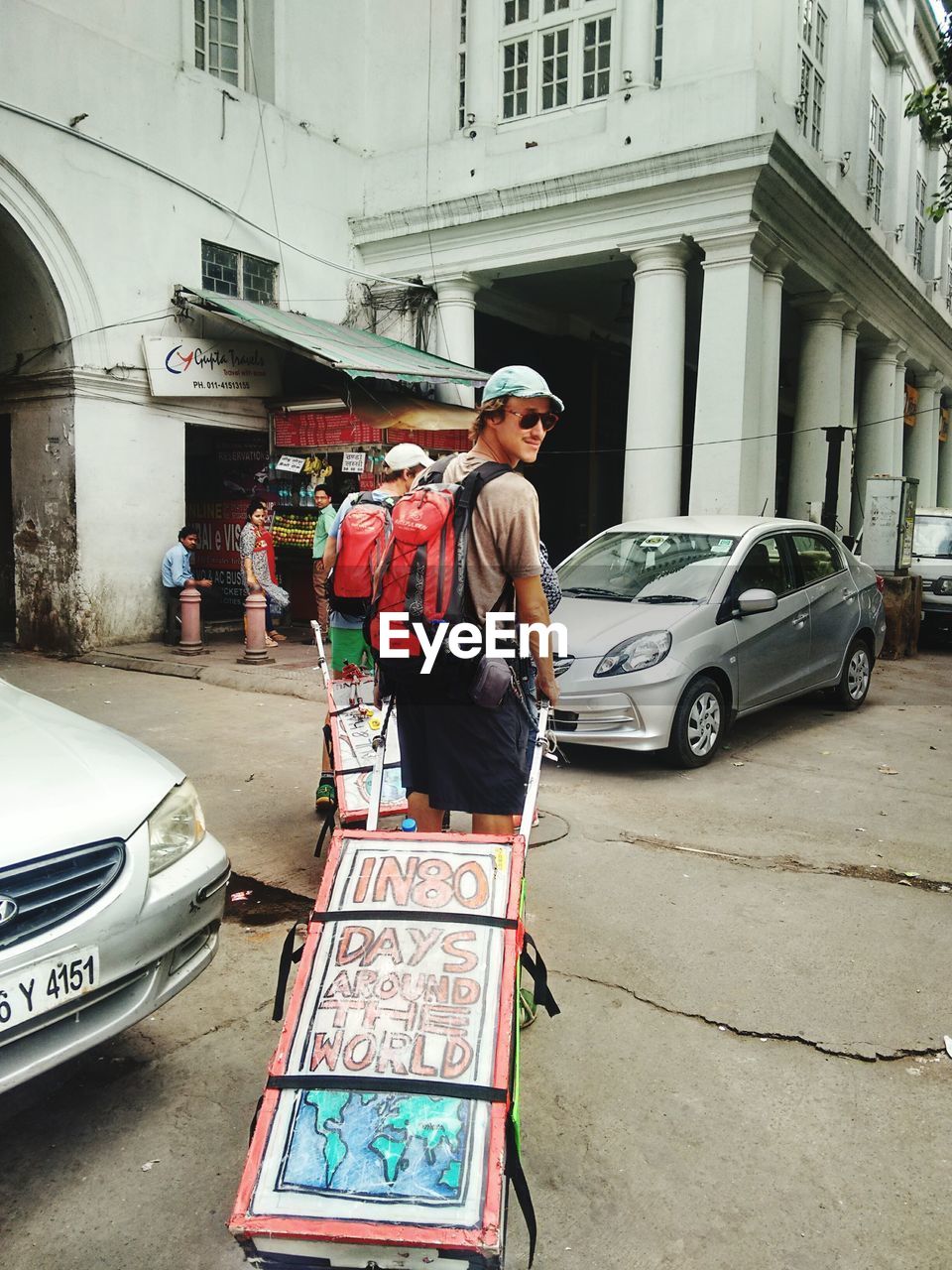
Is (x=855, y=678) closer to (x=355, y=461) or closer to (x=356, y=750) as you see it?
(x=356, y=750)

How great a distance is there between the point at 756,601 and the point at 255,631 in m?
5.72

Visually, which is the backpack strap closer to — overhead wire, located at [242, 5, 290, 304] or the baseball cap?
the baseball cap

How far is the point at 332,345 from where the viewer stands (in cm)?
1204

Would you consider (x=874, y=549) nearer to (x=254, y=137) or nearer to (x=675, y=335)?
(x=675, y=335)

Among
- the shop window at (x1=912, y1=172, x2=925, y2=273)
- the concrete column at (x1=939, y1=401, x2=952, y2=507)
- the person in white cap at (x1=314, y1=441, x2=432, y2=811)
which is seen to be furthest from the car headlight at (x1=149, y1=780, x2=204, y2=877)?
the concrete column at (x1=939, y1=401, x2=952, y2=507)

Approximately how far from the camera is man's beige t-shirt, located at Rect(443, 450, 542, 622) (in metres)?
2.78

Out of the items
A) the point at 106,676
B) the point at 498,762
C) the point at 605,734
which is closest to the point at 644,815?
the point at 605,734

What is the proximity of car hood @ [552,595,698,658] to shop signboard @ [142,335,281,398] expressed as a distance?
7076mm

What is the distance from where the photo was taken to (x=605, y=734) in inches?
244

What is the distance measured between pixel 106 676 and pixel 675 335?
8533 millimetres

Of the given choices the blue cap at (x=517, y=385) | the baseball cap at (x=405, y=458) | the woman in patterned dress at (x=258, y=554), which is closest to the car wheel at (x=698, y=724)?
the baseball cap at (x=405, y=458)

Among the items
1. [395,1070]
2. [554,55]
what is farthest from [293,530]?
[395,1070]

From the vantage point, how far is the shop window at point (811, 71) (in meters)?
14.3

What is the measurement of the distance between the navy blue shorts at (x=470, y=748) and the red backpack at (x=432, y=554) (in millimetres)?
194
